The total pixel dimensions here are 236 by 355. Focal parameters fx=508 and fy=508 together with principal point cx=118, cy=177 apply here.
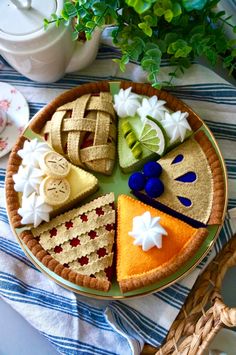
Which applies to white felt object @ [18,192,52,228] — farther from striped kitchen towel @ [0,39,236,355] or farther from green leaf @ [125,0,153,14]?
green leaf @ [125,0,153,14]

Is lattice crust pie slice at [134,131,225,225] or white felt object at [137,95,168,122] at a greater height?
white felt object at [137,95,168,122]

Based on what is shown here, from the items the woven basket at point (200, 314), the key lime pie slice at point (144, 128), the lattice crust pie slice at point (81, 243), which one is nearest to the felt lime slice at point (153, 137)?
the key lime pie slice at point (144, 128)

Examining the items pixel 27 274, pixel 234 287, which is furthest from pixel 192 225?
pixel 27 274

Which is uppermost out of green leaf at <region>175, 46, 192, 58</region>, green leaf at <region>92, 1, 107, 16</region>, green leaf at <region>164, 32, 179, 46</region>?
green leaf at <region>164, 32, 179, 46</region>

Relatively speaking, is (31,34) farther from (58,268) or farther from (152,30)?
(58,268)

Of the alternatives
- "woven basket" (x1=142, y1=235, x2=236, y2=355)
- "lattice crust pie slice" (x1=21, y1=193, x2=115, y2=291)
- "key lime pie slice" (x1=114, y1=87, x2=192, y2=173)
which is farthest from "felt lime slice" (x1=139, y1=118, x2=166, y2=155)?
"woven basket" (x1=142, y1=235, x2=236, y2=355)

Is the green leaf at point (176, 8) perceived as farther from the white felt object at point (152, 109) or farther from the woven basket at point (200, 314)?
the woven basket at point (200, 314)

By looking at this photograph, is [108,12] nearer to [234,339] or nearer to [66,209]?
[66,209]

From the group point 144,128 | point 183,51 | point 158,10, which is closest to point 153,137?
point 144,128
